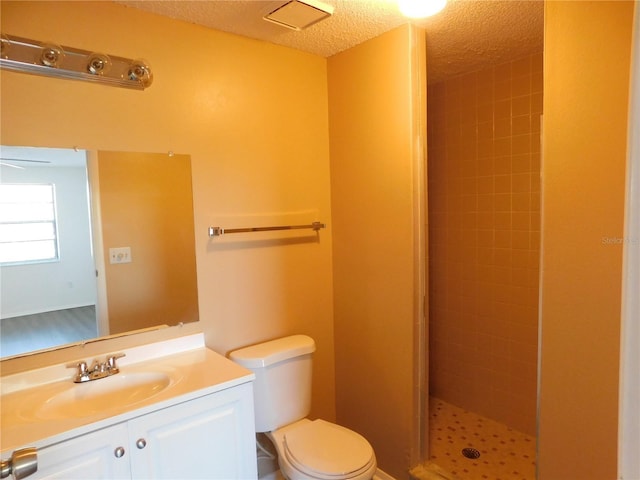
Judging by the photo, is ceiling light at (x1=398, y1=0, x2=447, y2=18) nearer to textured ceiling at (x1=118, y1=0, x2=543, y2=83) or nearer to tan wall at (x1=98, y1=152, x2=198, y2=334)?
textured ceiling at (x1=118, y1=0, x2=543, y2=83)

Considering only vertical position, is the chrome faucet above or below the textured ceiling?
below

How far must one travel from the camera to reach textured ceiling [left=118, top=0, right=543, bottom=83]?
1747 millimetres

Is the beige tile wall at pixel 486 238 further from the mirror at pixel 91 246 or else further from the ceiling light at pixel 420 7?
the mirror at pixel 91 246

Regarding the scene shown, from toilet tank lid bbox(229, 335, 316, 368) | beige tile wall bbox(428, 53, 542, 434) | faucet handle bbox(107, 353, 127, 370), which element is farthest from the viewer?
beige tile wall bbox(428, 53, 542, 434)

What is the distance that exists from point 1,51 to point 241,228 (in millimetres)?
1130

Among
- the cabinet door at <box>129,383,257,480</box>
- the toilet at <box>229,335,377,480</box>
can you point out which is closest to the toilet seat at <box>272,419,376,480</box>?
the toilet at <box>229,335,377,480</box>

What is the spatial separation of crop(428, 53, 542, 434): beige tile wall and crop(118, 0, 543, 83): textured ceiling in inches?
14.8

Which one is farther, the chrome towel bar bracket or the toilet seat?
the chrome towel bar bracket

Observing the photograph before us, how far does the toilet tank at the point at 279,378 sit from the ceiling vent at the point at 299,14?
1519 mm

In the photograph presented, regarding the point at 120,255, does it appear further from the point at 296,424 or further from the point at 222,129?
the point at 296,424

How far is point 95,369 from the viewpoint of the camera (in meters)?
1.62

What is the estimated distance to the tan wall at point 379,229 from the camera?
6.66 ft

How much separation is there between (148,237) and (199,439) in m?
0.87

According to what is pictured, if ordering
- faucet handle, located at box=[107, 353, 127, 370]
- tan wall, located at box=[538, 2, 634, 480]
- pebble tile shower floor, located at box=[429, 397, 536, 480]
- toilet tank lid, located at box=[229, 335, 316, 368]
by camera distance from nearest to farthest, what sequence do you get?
tan wall, located at box=[538, 2, 634, 480], faucet handle, located at box=[107, 353, 127, 370], toilet tank lid, located at box=[229, 335, 316, 368], pebble tile shower floor, located at box=[429, 397, 536, 480]
